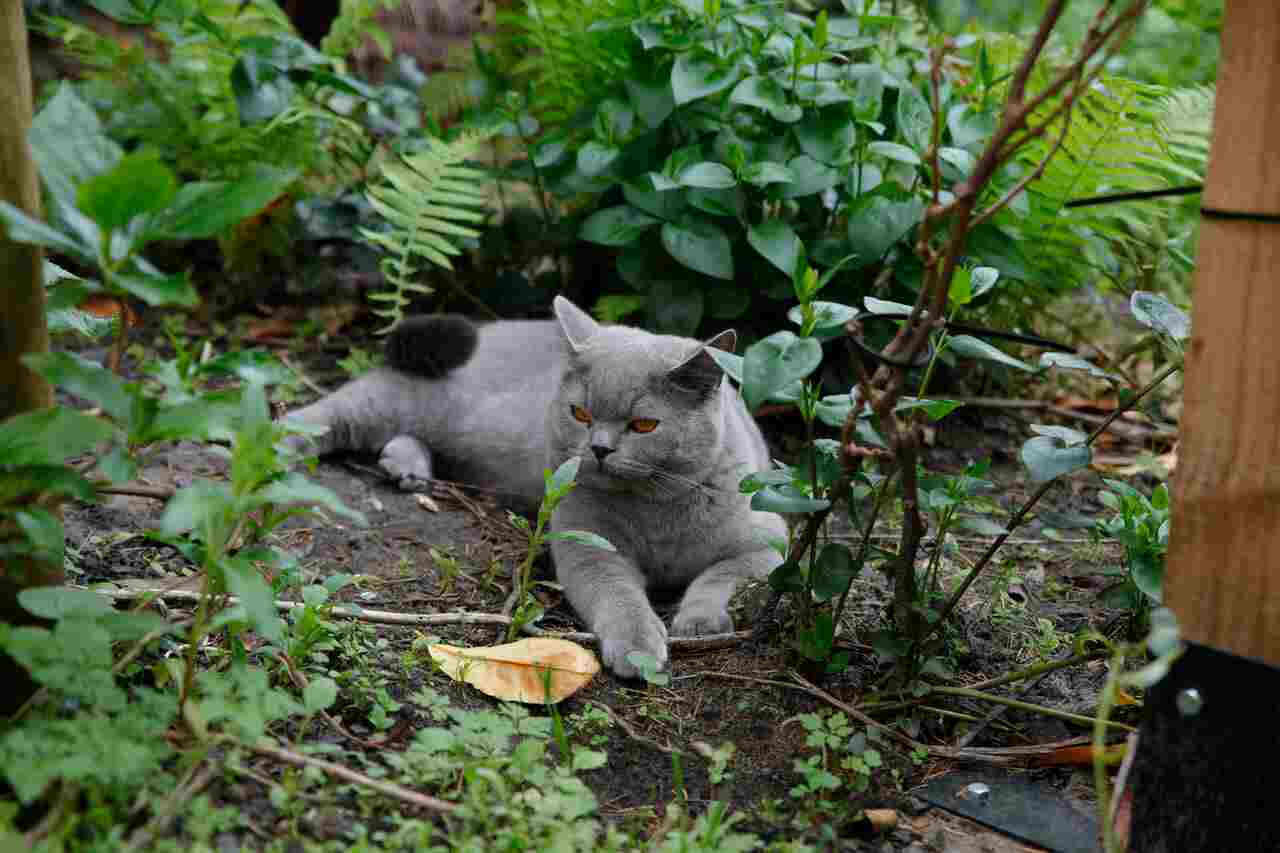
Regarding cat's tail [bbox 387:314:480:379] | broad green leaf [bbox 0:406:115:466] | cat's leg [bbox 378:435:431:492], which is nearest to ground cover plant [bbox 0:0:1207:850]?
broad green leaf [bbox 0:406:115:466]

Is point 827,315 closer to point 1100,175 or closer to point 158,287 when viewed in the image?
point 158,287

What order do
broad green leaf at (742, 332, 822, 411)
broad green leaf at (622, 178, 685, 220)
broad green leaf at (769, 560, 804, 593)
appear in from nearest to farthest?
1. broad green leaf at (742, 332, 822, 411)
2. broad green leaf at (769, 560, 804, 593)
3. broad green leaf at (622, 178, 685, 220)

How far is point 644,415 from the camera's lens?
3.34 m

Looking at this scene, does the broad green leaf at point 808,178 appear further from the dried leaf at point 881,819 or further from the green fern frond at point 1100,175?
the dried leaf at point 881,819

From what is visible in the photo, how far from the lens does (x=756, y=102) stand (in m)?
3.96

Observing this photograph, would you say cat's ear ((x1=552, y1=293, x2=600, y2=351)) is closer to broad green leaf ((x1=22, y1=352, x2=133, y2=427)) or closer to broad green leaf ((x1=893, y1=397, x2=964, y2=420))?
broad green leaf ((x1=893, y1=397, x2=964, y2=420))

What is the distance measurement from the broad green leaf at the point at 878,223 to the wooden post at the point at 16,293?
270cm

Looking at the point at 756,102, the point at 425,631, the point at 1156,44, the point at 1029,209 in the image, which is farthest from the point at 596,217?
the point at 1156,44

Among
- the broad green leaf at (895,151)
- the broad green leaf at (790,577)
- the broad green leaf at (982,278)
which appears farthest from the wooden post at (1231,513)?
the broad green leaf at (895,151)

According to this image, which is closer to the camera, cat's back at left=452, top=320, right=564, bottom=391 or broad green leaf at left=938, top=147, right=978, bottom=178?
broad green leaf at left=938, top=147, right=978, bottom=178

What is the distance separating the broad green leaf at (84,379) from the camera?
1798mm

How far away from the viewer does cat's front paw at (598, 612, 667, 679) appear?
2804 mm

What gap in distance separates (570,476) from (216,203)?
1147 mm

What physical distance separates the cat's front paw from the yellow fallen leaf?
2.1 inches
